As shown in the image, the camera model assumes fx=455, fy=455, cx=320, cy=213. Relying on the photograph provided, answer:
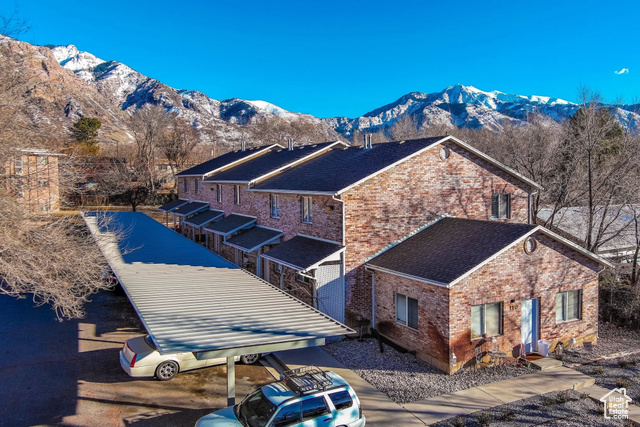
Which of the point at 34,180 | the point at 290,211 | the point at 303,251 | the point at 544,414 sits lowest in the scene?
the point at 544,414

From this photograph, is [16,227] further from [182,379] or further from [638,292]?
[638,292]

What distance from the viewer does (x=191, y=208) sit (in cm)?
3400

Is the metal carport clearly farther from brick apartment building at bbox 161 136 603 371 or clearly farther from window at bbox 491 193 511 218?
window at bbox 491 193 511 218

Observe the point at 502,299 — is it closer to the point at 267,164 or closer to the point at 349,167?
the point at 349,167

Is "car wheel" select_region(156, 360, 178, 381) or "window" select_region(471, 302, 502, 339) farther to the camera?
"window" select_region(471, 302, 502, 339)

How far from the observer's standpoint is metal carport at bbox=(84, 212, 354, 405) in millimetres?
9945

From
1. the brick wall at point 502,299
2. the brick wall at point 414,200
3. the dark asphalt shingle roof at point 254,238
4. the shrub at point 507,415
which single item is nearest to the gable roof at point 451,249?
the brick wall at point 502,299

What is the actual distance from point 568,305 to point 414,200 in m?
6.70

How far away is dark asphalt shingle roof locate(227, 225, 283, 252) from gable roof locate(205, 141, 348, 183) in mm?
2852

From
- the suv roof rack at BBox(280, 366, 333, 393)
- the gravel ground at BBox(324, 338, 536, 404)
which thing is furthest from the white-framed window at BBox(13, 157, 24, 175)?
the gravel ground at BBox(324, 338, 536, 404)

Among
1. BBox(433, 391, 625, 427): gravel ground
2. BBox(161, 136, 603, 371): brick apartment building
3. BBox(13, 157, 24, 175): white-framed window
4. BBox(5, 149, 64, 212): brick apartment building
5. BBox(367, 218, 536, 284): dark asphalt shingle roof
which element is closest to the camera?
BBox(433, 391, 625, 427): gravel ground

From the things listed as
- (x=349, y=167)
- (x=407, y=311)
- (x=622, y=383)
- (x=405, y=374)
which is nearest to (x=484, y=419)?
(x=405, y=374)

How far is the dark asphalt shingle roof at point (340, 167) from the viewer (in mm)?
18406

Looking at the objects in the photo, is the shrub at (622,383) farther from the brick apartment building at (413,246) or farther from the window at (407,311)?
the window at (407,311)
